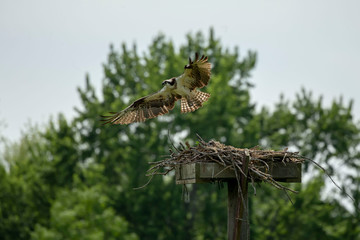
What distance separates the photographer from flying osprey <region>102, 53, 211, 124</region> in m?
6.30

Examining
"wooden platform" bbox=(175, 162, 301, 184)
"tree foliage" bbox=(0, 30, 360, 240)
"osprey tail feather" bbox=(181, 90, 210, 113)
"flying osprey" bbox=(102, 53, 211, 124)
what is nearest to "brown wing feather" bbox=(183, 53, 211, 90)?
"flying osprey" bbox=(102, 53, 211, 124)

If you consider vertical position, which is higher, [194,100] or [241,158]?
[194,100]

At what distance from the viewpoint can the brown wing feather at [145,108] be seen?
668 centimetres

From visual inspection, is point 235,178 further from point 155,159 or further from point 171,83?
point 155,159

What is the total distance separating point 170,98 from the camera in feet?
22.3

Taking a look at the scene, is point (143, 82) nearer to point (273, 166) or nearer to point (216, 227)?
point (216, 227)

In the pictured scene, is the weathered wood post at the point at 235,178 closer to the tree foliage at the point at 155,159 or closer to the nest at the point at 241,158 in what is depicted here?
the nest at the point at 241,158

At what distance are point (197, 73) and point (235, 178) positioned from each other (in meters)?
1.89

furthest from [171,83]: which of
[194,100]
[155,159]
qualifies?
[155,159]

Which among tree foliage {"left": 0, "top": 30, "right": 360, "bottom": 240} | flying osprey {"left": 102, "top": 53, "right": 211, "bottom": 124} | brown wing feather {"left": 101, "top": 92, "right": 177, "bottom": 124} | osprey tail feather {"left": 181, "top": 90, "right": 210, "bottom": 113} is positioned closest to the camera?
flying osprey {"left": 102, "top": 53, "right": 211, "bottom": 124}

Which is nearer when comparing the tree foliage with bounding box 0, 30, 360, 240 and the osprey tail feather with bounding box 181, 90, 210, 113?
the osprey tail feather with bounding box 181, 90, 210, 113

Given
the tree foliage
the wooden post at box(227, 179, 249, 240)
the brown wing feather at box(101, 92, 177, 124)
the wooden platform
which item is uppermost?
the tree foliage

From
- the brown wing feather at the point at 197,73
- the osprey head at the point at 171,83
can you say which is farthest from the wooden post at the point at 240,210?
the osprey head at the point at 171,83

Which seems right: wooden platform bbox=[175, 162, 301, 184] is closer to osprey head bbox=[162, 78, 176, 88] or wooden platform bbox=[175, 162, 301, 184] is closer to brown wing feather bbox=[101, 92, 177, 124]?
osprey head bbox=[162, 78, 176, 88]
